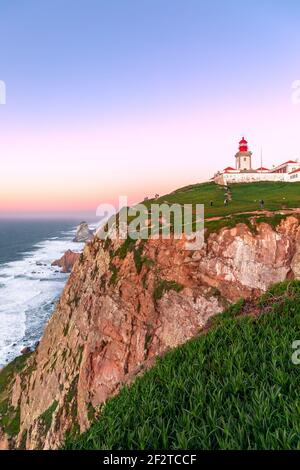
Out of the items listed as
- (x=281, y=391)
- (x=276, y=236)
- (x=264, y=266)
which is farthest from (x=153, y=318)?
(x=281, y=391)

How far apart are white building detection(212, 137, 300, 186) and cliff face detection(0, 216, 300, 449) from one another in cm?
3795

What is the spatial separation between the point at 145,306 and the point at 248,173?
159 ft

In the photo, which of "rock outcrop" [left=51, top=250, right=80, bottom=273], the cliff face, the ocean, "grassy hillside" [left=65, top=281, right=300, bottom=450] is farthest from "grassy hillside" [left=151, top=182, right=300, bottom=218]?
"rock outcrop" [left=51, top=250, right=80, bottom=273]

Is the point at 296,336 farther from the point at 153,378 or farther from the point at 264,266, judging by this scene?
the point at 264,266

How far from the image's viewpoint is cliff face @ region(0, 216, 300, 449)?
98.6ft

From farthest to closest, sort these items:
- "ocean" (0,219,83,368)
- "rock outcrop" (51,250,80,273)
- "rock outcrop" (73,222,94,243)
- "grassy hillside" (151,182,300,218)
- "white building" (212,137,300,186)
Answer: "rock outcrop" (73,222,94,243), "rock outcrop" (51,250,80,273), "white building" (212,137,300,186), "ocean" (0,219,83,368), "grassy hillside" (151,182,300,218)

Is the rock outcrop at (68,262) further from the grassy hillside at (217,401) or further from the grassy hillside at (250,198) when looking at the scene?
the grassy hillside at (217,401)

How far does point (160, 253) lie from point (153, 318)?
7234 mm

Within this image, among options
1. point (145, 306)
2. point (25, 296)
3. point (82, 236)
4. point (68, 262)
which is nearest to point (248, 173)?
point (145, 306)

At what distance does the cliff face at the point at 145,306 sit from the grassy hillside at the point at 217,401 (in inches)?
804

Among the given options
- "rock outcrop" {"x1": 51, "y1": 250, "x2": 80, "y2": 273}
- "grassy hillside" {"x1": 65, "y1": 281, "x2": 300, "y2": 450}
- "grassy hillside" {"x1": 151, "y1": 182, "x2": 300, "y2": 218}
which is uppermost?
"grassy hillside" {"x1": 151, "y1": 182, "x2": 300, "y2": 218}

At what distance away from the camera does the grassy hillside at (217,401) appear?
16.8 feet

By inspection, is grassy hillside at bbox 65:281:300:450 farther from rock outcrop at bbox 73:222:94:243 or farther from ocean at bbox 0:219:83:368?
rock outcrop at bbox 73:222:94:243

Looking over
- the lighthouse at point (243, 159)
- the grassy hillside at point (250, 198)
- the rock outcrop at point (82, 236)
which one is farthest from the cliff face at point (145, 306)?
the rock outcrop at point (82, 236)
